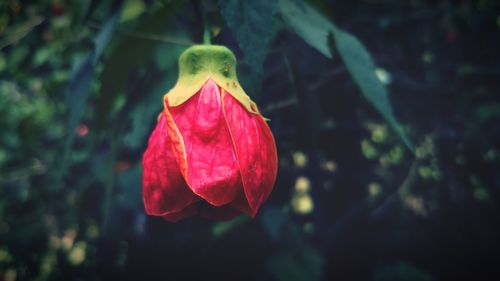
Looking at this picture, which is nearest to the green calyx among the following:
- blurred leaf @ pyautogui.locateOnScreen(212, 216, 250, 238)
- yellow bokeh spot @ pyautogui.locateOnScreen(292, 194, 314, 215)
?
blurred leaf @ pyautogui.locateOnScreen(212, 216, 250, 238)

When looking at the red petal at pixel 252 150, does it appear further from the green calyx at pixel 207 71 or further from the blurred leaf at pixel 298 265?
the blurred leaf at pixel 298 265

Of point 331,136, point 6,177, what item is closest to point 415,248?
point 331,136

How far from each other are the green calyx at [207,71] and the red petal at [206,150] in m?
0.03

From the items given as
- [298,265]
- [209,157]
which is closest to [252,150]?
[209,157]

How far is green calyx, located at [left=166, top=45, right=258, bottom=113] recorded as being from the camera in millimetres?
428

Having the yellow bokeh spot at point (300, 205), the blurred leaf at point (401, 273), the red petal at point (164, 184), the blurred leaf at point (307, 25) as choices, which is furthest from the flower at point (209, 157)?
the blurred leaf at point (401, 273)

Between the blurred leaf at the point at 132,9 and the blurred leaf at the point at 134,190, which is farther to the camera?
the blurred leaf at the point at 132,9

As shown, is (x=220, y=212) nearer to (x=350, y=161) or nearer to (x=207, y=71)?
(x=207, y=71)

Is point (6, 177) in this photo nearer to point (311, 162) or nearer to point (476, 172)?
point (311, 162)

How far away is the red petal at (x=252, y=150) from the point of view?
36cm

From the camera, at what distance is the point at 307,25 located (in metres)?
0.48

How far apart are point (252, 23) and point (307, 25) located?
13 centimetres

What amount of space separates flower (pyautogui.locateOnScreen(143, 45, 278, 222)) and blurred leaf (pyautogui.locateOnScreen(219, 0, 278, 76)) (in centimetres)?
7

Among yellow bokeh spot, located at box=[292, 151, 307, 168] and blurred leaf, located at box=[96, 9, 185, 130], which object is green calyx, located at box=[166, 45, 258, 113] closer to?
blurred leaf, located at box=[96, 9, 185, 130]
